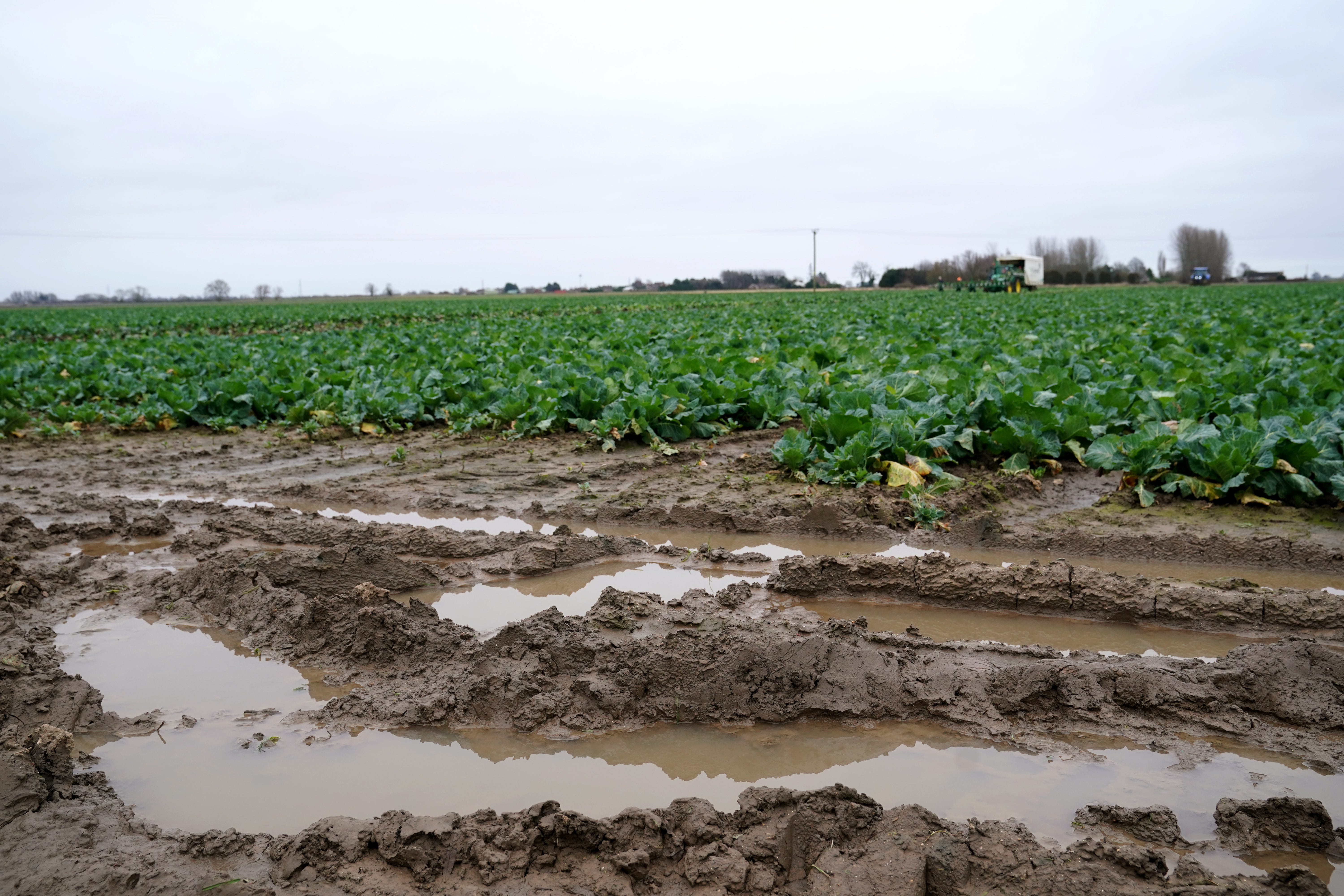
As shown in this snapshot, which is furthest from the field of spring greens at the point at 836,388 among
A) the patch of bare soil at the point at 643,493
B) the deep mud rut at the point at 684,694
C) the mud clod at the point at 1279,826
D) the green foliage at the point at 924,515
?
the mud clod at the point at 1279,826

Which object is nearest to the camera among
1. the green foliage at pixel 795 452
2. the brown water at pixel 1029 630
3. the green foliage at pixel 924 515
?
the brown water at pixel 1029 630

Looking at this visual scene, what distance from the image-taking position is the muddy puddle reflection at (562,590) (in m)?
4.00

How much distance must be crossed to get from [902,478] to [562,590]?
8.32 ft

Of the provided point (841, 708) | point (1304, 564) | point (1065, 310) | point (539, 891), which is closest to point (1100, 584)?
point (1304, 564)

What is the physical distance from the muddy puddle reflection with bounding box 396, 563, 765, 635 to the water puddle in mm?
1411

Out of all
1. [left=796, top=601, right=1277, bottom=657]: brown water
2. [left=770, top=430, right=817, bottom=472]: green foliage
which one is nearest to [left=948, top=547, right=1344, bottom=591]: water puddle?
[left=796, top=601, right=1277, bottom=657]: brown water

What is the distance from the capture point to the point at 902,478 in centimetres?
556

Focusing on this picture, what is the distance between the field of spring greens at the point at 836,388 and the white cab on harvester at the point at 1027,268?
33.7m

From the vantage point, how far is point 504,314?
3434 centimetres

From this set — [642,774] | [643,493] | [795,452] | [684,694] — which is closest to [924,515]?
[795,452]

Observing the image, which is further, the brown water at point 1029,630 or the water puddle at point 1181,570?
the water puddle at point 1181,570

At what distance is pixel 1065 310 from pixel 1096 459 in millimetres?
18778

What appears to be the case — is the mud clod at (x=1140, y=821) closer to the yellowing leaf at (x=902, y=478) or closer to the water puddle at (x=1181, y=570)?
the water puddle at (x=1181, y=570)

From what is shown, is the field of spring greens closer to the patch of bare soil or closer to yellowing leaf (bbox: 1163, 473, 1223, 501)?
yellowing leaf (bbox: 1163, 473, 1223, 501)
